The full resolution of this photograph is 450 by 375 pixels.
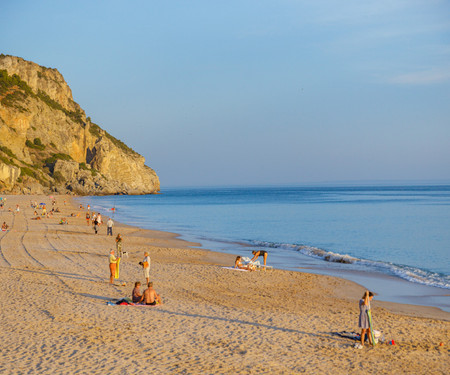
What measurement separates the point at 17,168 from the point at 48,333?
87.8m

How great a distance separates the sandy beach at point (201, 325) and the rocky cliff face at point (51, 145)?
77.0m

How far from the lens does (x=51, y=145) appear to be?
121 metres

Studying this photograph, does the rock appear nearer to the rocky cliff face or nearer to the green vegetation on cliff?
the rocky cliff face

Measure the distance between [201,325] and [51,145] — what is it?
390 ft

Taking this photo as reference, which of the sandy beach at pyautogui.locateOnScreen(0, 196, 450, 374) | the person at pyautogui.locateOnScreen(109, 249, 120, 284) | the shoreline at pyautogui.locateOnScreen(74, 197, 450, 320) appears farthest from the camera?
the person at pyautogui.locateOnScreen(109, 249, 120, 284)

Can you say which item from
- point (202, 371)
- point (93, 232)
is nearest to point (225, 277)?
point (202, 371)

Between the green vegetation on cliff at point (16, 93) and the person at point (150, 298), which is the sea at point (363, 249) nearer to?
the person at point (150, 298)

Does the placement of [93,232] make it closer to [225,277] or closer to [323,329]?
[225,277]

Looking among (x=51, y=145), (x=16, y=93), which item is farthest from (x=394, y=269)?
(x=16, y=93)

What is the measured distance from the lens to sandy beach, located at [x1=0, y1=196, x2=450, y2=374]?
10102 mm

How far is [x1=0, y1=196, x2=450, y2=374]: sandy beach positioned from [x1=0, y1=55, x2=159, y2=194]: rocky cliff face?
253ft

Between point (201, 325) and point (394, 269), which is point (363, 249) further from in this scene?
point (201, 325)

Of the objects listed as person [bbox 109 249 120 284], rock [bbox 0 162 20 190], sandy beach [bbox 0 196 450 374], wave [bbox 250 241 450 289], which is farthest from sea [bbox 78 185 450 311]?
rock [bbox 0 162 20 190]

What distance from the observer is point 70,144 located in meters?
130
